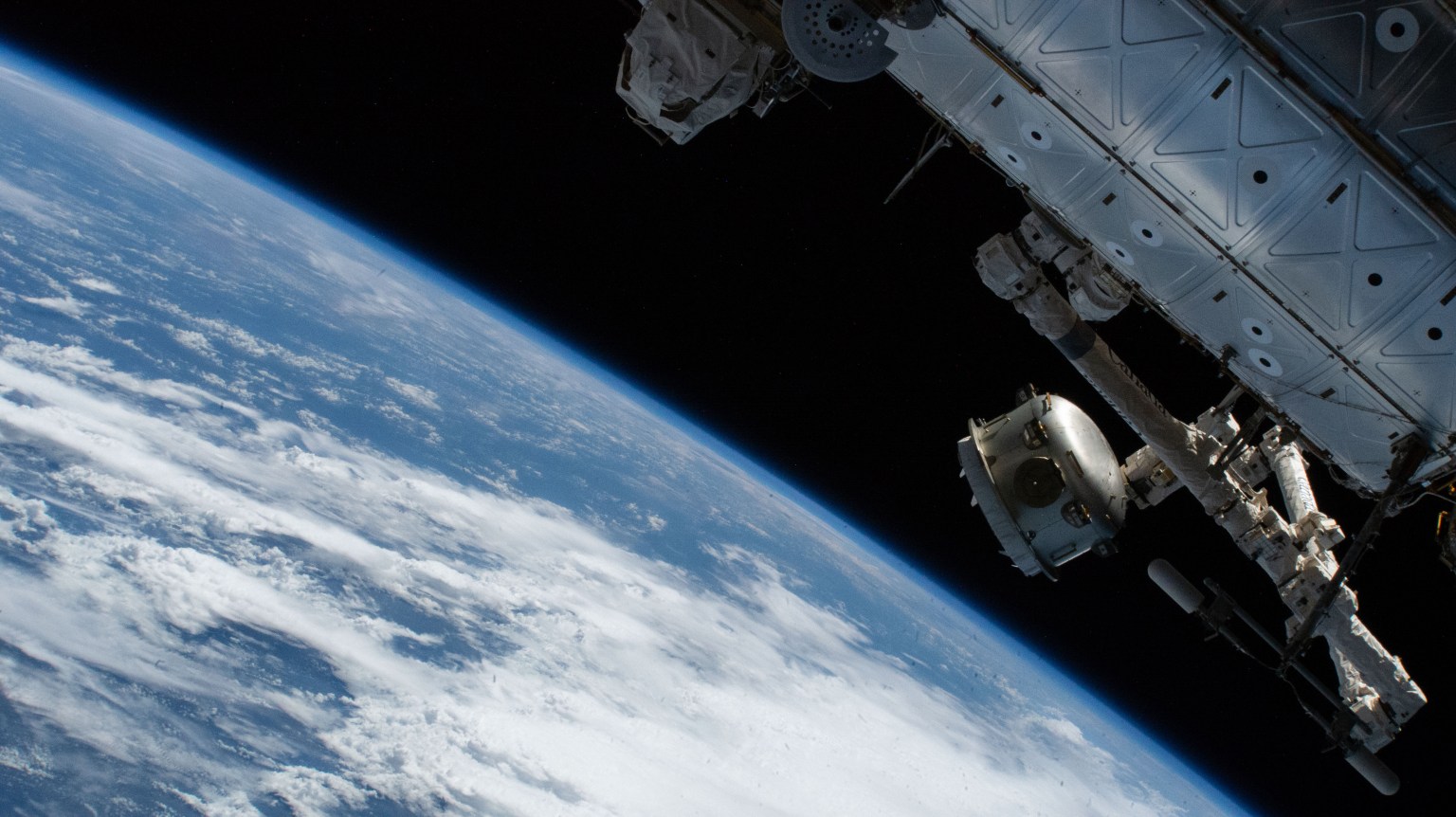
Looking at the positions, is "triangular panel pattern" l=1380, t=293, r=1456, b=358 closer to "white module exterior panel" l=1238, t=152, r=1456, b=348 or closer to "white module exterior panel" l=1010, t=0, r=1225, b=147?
"white module exterior panel" l=1238, t=152, r=1456, b=348

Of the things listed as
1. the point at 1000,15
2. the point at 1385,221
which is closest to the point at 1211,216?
the point at 1385,221

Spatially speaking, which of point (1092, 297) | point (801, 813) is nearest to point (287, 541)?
point (801, 813)

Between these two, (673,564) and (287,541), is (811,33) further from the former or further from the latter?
(673,564)

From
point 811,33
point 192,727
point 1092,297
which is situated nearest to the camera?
point 811,33

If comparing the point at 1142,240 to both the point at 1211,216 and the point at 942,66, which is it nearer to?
the point at 1211,216

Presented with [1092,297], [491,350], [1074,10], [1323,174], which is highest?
[1074,10]

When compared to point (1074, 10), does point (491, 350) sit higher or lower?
lower
